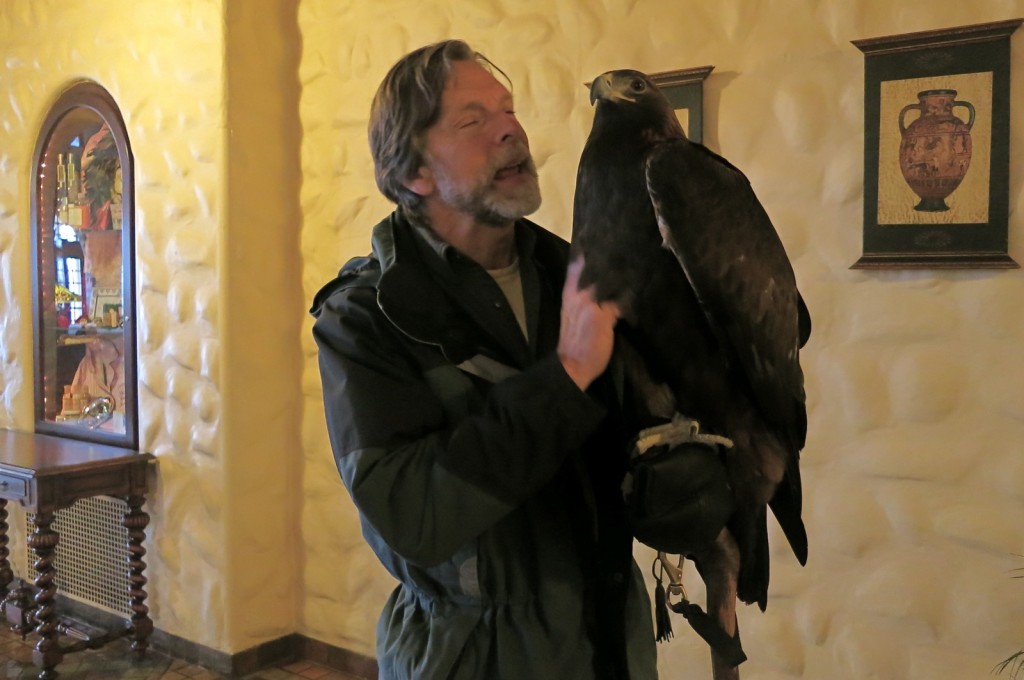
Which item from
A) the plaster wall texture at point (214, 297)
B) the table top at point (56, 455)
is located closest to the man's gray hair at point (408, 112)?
the plaster wall texture at point (214, 297)

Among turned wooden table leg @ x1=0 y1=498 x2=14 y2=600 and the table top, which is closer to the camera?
the table top

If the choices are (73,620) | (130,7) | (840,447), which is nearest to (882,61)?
(840,447)

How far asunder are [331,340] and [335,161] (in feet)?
6.79

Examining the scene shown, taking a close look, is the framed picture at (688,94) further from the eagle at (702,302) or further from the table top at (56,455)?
the table top at (56,455)

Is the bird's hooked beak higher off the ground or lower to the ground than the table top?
higher

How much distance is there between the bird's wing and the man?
127 mm

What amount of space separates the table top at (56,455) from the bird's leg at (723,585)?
2636 millimetres

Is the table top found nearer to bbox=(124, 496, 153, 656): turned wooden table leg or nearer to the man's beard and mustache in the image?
bbox=(124, 496, 153, 656): turned wooden table leg

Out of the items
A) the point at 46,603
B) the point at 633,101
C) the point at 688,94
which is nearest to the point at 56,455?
the point at 46,603

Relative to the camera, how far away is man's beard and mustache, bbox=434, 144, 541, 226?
47.6 inches

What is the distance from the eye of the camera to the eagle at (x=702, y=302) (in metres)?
1.05

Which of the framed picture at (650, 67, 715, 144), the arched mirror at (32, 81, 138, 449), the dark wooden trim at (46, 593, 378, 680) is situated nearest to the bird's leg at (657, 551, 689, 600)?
the framed picture at (650, 67, 715, 144)

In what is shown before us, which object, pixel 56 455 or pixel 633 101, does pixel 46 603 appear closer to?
pixel 56 455

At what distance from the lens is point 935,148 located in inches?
79.4
